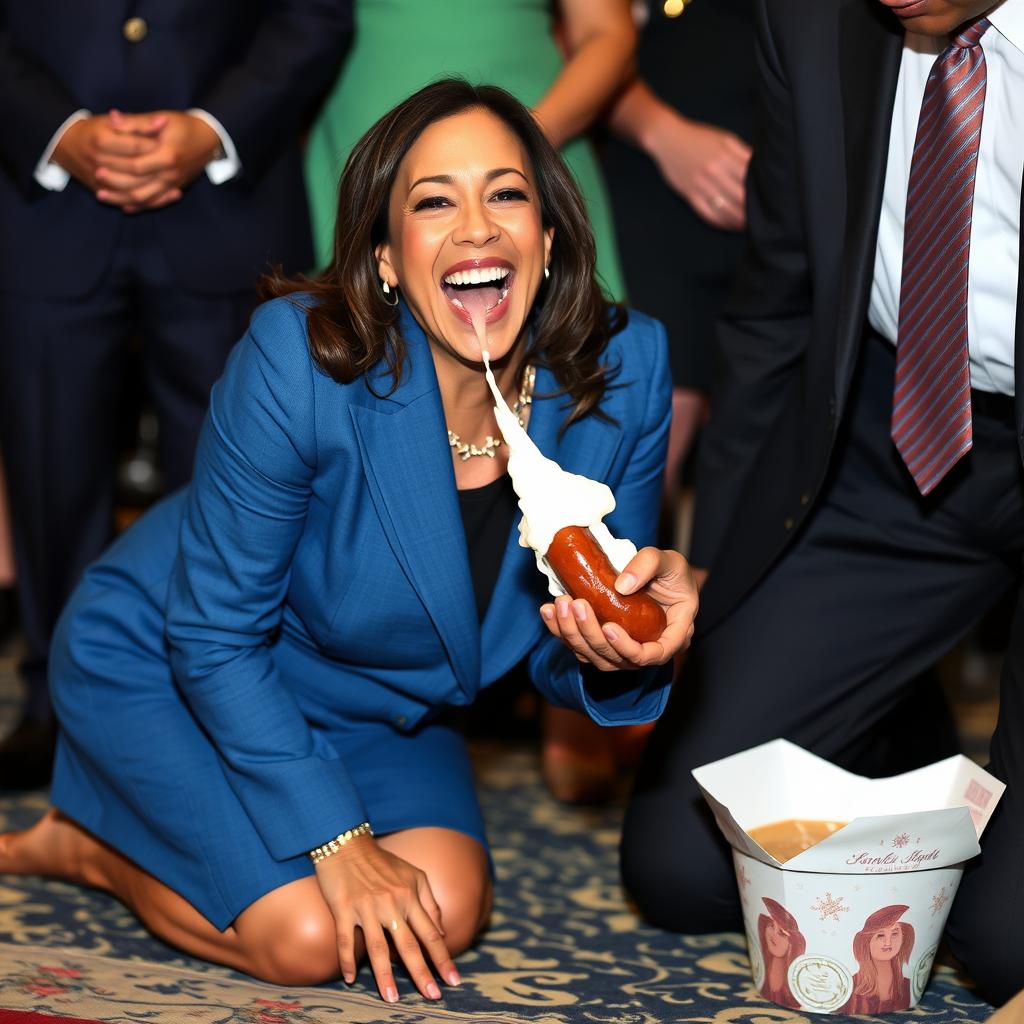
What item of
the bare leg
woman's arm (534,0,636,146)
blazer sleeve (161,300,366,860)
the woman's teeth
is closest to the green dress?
woman's arm (534,0,636,146)

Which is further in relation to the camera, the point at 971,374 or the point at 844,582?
the point at 844,582

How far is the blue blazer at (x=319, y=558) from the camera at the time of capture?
85.2 inches

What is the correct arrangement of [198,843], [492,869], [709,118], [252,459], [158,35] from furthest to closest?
[709,118] → [158,35] → [492,869] → [198,843] → [252,459]

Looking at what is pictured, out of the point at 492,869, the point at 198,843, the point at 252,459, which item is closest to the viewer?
the point at 252,459

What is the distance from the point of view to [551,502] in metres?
1.99

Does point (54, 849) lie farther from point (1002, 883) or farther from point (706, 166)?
point (706, 166)

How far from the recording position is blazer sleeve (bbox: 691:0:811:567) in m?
2.49

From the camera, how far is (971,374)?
2307mm

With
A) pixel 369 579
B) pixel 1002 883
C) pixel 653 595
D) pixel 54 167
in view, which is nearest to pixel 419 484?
pixel 369 579

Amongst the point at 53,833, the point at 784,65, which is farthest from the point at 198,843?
the point at 784,65

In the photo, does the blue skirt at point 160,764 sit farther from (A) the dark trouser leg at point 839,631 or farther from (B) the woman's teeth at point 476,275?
(B) the woman's teeth at point 476,275

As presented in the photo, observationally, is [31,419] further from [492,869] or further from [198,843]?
[492,869]

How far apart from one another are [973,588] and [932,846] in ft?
2.03

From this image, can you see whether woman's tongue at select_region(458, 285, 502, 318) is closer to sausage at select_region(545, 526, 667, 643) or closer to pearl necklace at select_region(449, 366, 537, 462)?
pearl necklace at select_region(449, 366, 537, 462)
